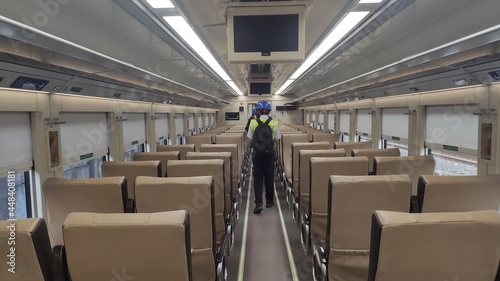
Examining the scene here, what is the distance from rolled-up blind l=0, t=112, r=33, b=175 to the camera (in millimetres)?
2980

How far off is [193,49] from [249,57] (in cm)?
112

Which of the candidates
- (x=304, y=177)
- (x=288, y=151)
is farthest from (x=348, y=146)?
(x=304, y=177)

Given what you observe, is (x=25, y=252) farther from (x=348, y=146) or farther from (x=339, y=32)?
(x=348, y=146)

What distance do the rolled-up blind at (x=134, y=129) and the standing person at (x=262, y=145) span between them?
2575 mm

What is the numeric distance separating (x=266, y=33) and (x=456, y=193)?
2.44 meters

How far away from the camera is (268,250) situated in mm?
4156

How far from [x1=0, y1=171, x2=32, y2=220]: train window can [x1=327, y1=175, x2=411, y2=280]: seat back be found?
10.4 feet

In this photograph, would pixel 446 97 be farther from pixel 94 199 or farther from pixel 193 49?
pixel 94 199

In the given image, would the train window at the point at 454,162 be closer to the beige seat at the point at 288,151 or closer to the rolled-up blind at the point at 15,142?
the beige seat at the point at 288,151

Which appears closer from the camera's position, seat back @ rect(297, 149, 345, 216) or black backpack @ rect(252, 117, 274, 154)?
seat back @ rect(297, 149, 345, 216)

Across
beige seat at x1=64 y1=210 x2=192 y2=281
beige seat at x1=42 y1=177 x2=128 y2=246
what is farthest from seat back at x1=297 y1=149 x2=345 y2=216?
beige seat at x1=64 y1=210 x2=192 y2=281

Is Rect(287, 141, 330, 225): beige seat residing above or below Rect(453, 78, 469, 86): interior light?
below

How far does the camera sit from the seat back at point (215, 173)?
10.5 feet

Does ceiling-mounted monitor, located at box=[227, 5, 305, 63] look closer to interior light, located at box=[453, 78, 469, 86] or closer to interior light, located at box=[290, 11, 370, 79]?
interior light, located at box=[290, 11, 370, 79]
